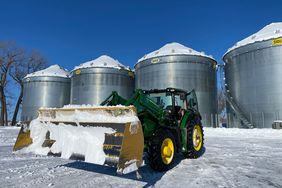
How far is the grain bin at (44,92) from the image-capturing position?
29.6 meters

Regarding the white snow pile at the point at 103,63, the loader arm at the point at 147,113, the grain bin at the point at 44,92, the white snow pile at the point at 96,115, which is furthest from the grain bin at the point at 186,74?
the white snow pile at the point at 96,115

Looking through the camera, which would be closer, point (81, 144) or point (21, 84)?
point (81, 144)

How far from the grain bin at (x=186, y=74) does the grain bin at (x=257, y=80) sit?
219 centimetres

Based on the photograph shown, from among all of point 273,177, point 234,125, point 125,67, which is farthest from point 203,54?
point 273,177

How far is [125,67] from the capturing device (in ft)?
93.8

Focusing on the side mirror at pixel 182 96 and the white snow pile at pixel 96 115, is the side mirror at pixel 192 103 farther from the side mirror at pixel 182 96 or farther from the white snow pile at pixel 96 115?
the white snow pile at pixel 96 115

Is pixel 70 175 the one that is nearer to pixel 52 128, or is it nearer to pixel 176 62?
pixel 52 128

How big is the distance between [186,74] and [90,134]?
62.0 feet

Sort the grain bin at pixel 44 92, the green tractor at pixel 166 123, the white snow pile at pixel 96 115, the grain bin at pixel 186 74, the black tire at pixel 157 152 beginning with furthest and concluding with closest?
the grain bin at pixel 44 92 → the grain bin at pixel 186 74 → the green tractor at pixel 166 123 → the black tire at pixel 157 152 → the white snow pile at pixel 96 115

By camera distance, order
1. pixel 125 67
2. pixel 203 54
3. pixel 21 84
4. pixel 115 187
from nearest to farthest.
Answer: pixel 115 187
pixel 203 54
pixel 125 67
pixel 21 84

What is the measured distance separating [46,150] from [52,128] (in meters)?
0.48

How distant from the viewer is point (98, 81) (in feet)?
86.5

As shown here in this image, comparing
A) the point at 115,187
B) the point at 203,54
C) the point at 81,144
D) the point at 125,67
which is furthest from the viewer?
the point at 125,67

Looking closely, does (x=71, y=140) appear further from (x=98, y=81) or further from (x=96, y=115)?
(x=98, y=81)
